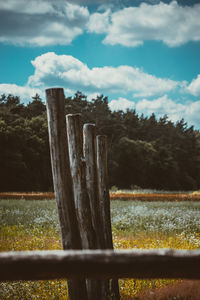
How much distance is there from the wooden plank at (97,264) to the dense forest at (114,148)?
3153cm

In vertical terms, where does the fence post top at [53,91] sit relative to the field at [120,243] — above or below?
above

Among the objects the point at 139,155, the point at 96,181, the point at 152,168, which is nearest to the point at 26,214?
the point at 96,181

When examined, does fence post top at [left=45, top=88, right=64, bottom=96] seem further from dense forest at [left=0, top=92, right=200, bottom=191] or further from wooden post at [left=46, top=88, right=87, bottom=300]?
dense forest at [left=0, top=92, right=200, bottom=191]

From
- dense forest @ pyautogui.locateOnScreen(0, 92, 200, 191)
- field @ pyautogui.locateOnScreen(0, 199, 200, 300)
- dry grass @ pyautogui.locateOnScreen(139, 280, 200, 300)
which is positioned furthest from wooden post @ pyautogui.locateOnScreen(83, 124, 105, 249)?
dense forest @ pyautogui.locateOnScreen(0, 92, 200, 191)

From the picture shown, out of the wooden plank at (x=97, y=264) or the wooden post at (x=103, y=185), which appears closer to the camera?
the wooden plank at (x=97, y=264)

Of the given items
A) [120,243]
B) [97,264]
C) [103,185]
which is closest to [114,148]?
[120,243]

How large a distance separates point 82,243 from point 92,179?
93cm

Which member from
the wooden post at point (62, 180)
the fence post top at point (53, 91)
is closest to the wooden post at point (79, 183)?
the wooden post at point (62, 180)

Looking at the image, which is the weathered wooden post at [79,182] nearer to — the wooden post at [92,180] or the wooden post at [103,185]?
the wooden post at [92,180]

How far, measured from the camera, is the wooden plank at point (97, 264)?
187 cm

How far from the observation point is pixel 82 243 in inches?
153

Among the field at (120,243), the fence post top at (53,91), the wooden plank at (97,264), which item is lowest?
the field at (120,243)

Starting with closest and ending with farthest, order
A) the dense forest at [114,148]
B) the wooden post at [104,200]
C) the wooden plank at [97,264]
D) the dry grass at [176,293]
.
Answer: the wooden plank at [97,264], the wooden post at [104,200], the dry grass at [176,293], the dense forest at [114,148]

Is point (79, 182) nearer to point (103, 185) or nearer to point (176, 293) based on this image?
point (103, 185)
